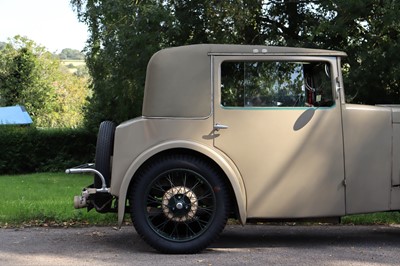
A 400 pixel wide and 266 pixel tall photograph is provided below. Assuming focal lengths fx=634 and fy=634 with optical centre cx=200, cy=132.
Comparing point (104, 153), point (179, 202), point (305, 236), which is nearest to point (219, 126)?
point (179, 202)

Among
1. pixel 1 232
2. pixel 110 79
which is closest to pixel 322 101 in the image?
pixel 1 232

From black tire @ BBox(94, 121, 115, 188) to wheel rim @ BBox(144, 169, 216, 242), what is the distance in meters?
0.60

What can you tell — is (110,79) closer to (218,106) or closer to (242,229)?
(242,229)

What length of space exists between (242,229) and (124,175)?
85.8 inches

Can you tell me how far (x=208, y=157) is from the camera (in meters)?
6.30

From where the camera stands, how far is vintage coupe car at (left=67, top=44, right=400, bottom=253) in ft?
20.5

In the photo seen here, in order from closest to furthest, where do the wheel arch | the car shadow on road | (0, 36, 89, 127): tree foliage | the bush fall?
the wheel arch
the car shadow on road
the bush
(0, 36, 89, 127): tree foliage

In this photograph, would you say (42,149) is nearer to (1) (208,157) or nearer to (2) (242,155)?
(1) (208,157)

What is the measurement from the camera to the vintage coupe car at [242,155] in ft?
20.5

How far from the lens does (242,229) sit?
788cm

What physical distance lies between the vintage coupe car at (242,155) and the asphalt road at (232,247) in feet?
1.14

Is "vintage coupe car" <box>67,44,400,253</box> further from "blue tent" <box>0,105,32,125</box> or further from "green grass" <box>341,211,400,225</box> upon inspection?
"blue tent" <box>0,105,32,125</box>

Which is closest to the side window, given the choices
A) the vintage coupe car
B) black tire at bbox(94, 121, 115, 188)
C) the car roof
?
the vintage coupe car

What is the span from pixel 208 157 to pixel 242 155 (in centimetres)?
34
